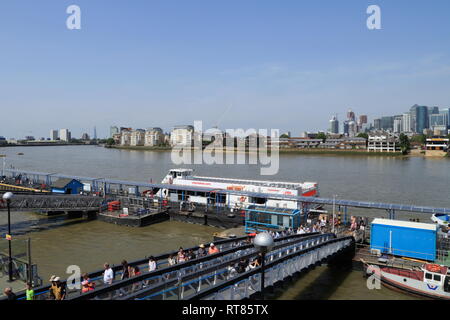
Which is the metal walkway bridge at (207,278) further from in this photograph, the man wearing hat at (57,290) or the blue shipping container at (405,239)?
the blue shipping container at (405,239)

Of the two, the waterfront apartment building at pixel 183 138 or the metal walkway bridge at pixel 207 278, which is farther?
the waterfront apartment building at pixel 183 138

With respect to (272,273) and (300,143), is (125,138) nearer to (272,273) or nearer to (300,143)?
(300,143)

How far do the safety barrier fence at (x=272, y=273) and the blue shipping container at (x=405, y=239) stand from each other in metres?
2.67

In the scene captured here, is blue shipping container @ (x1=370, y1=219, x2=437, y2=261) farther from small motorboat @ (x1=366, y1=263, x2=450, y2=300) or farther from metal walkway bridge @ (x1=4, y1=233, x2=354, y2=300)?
metal walkway bridge @ (x1=4, y1=233, x2=354, y2=300)

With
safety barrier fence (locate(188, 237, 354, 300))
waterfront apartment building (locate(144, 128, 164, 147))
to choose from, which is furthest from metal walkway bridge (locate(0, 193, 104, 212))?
waterfront apartment building (locate(144, 128, 164, 147))

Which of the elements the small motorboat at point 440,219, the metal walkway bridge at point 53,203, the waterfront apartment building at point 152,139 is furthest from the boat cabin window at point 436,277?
the waterfront apartment building at point 152,139

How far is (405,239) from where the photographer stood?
15430 mm

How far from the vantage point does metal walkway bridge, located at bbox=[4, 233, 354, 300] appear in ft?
23.7

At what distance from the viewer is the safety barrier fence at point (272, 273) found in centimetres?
755

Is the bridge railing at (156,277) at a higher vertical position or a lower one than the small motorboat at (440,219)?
higher

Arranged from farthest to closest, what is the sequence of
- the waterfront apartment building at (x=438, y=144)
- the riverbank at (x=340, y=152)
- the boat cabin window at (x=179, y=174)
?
the riverbank at (x=340, y=152) → the waterfront apartment building at (x=438, y=144) → the boat cabin window at (x=179, y=174)

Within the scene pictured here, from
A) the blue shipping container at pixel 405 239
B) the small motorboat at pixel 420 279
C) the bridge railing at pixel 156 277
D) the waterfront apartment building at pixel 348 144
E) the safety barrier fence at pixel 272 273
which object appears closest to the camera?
the bridge railing at pixel 156 277
